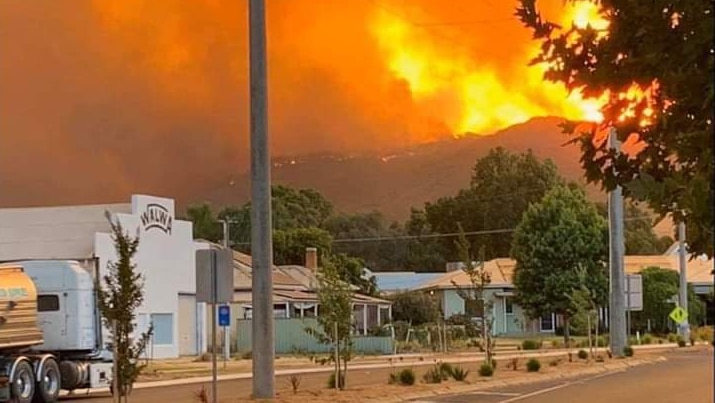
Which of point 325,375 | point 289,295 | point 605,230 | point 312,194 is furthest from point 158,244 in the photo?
point 312,194

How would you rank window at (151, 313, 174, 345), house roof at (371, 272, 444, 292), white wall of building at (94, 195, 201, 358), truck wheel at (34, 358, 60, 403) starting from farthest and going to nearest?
1. house roof at (371, 272, 444, 292)
2. window at (151, 313, 174, 345)
3. white wall of building at (94, 195, 201, 358)
4. truck wheel at (34, 358, 60, 403)

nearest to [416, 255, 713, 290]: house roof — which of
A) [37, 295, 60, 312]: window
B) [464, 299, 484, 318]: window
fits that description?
[464, 299, 484, 318]: window

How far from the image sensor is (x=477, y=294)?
121ft

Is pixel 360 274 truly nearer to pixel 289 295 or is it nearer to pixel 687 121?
pixel 289 295

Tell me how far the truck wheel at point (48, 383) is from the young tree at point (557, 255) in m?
42.4

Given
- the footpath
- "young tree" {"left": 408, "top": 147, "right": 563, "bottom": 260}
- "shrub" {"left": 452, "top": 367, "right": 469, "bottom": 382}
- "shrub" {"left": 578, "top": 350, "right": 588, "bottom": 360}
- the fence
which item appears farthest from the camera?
"young tree" {"left": 408, "top": 147, "right": 563, "bottom": 260}

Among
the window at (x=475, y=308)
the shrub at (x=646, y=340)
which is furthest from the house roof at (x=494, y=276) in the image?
the window at (x=475, y=308)

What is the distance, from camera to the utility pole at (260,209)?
2481 cm

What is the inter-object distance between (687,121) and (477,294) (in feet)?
87.4

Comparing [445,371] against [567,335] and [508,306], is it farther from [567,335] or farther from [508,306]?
[508,306]

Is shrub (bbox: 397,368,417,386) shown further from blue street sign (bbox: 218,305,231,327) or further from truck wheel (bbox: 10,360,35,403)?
truck wheel (bbox: 10,360,35,403)

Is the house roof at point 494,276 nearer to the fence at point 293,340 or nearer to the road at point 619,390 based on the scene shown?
the fence at point 293,340

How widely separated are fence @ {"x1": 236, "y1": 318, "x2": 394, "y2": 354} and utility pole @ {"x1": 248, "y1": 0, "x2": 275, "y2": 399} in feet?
111

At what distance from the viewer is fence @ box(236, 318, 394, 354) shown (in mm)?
58875
